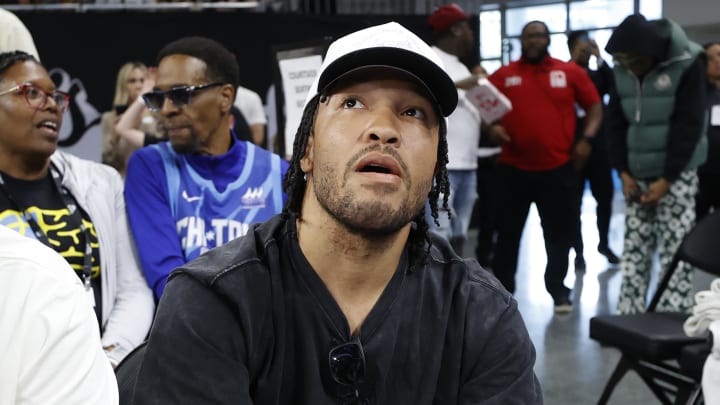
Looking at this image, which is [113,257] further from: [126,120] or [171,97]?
[126,120]

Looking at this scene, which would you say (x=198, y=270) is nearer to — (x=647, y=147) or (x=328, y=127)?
(x=328, y=127)

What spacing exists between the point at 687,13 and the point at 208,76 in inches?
460

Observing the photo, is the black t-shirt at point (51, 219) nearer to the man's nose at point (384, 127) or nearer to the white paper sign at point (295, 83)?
the white paper sign at point (295, 83)

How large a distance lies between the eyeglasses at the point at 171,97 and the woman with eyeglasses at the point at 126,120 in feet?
7.01

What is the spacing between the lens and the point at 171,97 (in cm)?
270

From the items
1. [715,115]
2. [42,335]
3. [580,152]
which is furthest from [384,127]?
[715,115]

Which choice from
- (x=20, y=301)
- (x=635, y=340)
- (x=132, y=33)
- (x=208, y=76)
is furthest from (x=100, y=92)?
(x=20, y=301)

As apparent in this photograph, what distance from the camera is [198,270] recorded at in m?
1.39

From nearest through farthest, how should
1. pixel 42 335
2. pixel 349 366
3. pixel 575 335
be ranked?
pixel 42 335
pixel 349 366
pixel 575 335

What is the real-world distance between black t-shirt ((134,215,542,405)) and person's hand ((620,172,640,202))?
3470mm

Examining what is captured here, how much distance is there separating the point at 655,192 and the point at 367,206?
11.8ft

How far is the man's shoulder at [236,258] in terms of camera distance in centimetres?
138

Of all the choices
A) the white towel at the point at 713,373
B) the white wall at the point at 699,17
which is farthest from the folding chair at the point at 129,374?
the white wall at the point at 699,17

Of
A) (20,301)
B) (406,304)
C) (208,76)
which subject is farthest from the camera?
(208,76)
